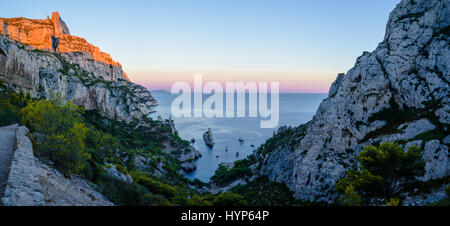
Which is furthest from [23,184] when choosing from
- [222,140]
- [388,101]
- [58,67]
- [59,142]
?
[222,140]

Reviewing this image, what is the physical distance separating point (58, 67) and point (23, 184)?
7365cm

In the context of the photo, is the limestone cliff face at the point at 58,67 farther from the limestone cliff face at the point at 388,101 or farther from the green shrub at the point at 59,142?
the limestone cliff face at the point at 388,101

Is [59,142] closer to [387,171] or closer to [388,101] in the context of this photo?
[387,171]

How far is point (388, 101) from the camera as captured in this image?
2352 cm

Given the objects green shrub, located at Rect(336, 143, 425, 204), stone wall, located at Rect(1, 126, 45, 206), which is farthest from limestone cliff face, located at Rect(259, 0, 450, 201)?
stone wall, located at Rect(1, 126, 45, 206)

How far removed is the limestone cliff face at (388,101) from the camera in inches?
769

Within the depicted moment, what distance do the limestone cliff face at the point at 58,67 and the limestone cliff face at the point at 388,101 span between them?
47320 mm

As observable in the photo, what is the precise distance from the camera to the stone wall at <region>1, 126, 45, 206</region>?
5898 millimetres

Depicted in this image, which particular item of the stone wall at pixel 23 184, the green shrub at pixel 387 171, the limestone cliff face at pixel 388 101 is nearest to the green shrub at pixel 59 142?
the stone wall at pixel 23 184

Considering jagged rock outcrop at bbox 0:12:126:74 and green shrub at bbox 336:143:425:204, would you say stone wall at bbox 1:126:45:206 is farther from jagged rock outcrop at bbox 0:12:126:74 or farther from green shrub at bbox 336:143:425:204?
jagged rock outcrop at bbox 0:12:126:74

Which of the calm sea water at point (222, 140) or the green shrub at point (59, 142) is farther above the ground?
the green shrub at point (59, 142)

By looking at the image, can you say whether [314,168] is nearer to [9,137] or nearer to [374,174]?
[374,174]

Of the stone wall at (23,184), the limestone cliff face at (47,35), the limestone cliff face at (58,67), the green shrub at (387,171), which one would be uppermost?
the limestone cliff face at (47,35)
